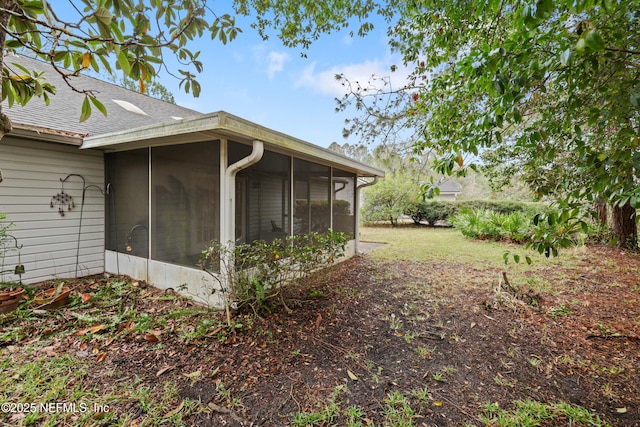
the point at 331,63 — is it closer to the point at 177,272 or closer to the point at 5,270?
the point at 177,272

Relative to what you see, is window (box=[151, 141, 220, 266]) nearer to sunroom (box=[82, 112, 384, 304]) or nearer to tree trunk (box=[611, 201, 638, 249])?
sunroom (box=[82, 112, 384, 304])

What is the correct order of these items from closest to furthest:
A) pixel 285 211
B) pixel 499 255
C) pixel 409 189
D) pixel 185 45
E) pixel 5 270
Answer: pixel 185 45 < pixel 5 270 < pixel 285 211 < pixel 499 255 < pixel 409 189

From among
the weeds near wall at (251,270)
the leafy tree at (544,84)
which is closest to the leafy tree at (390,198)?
the leafy tree at (544,84)

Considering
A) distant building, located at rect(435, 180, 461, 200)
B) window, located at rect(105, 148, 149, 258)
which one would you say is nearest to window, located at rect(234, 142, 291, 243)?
window, located at rect(105, 148, 149, 258)

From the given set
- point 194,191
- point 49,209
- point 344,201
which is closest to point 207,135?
point 194,191

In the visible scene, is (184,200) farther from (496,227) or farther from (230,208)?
(496,227)

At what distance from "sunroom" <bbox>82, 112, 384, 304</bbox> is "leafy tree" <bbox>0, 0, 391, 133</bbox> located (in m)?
0.81

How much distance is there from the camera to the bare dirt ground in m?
2.09

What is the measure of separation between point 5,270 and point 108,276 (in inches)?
49.4

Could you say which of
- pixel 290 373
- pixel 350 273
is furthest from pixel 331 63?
pixel 290 373

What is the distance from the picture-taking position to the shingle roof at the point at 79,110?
14.5 feet

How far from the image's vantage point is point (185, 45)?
83.1 inches

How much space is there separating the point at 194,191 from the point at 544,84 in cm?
415

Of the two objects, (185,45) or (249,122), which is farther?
(249,122)
